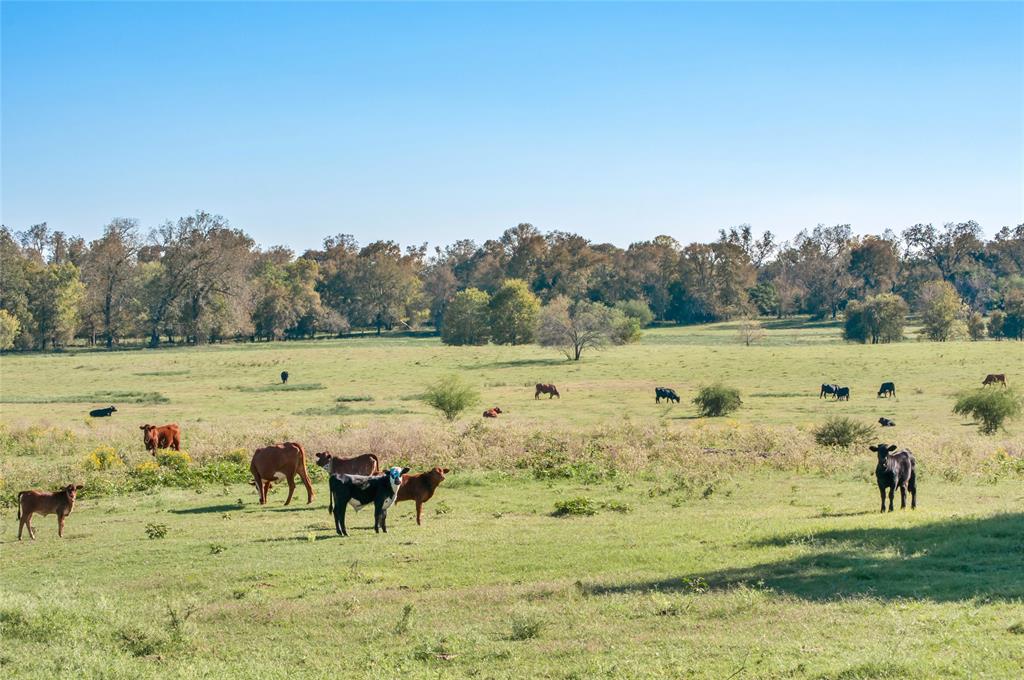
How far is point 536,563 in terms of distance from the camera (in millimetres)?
14602

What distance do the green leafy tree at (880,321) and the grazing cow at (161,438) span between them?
78.9 m

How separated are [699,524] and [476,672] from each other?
866 cm

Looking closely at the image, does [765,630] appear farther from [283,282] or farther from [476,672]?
[283,282]

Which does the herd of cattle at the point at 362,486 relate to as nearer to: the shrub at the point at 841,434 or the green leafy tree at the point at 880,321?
the shrub at the point at 841,434

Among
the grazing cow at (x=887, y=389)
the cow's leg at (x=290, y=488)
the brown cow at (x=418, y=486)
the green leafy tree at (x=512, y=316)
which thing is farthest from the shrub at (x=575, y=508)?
the green leafy tree at (x=512, y=316)

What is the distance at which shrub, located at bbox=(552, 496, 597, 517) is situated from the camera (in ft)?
63.2

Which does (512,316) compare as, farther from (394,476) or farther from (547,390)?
(394,476)

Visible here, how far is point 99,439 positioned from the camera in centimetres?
3039

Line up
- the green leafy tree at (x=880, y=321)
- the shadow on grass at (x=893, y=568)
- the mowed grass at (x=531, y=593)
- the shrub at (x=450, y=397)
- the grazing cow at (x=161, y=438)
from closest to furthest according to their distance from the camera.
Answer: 1. the mowed grass at (x=531, y=593)
2. the shadow on grass at (x=893, y=568)
3. the grazing cow at (x=161, y=438)
4. the shrub at (x=450, y=397)
5. the green leafy tree at (x=880, y=321)

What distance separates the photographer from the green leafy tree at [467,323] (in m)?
99.1

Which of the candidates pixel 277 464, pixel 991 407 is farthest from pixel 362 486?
pixel 991 407

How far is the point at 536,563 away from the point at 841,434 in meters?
16.6

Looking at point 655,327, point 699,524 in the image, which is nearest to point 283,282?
point 655,327

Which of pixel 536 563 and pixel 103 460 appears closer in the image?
pixel 536 563
